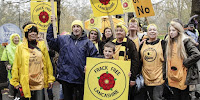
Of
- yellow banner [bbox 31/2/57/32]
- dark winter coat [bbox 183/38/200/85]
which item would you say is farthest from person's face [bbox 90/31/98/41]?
dark winter coat [bbox 183/38/200/85]

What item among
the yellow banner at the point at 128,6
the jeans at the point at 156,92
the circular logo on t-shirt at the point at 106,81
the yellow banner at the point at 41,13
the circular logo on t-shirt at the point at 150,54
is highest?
the yellow banner at the point at 128,6

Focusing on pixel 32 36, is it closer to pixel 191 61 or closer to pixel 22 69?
pixel 22 69

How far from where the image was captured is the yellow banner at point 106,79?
3342mm

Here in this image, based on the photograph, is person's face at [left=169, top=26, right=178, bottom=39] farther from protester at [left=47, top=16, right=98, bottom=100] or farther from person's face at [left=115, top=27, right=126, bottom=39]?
protester at [left=47, top=16, right=98, bottom=100]

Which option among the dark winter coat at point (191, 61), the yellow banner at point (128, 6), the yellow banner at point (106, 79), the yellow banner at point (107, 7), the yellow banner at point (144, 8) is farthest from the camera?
the yellow banner at point (128, 6)

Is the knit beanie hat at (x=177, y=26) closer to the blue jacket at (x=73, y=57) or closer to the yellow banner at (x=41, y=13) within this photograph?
the blue jacket at (x=73, y=57)

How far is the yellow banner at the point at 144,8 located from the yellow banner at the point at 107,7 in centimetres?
105

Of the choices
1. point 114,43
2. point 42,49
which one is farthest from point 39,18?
point 114,43

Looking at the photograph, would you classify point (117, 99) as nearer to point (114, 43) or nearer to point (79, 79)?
point (79, 79)

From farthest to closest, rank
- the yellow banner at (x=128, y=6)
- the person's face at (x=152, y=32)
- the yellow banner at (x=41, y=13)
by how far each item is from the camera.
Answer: the yellow banner at (x=128, y=6) < the yellow banner at (x=41, y=13) < the person's face at (x=152, y=32)

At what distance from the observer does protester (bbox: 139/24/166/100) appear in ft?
13.0

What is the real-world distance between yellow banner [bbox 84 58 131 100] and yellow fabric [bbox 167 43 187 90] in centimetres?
89

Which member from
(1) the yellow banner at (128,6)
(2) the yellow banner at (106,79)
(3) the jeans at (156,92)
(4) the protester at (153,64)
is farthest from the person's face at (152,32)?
(1) the yellow banner at (128,6)

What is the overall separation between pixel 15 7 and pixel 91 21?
29.4ft
